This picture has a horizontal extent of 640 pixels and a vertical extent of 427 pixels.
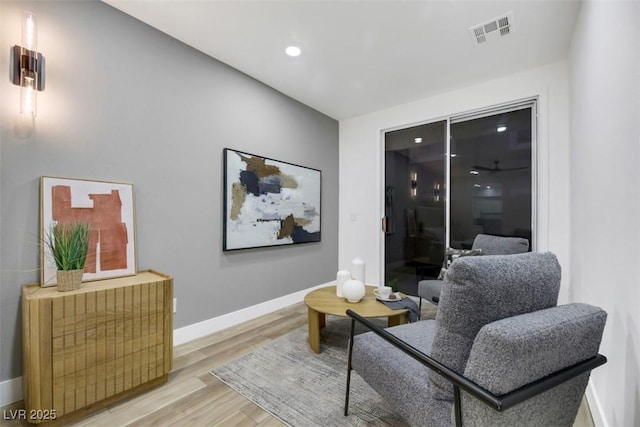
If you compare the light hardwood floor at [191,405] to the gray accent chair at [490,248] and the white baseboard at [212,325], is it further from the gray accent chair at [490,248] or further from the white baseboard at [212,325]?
the gray accent chair at [490,248]

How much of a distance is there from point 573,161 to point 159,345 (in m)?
3.58

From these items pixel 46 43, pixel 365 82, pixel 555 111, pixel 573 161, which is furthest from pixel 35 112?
pixel 555 111

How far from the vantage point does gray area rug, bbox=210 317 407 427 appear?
5.25ft

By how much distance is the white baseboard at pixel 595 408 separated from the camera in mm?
1455

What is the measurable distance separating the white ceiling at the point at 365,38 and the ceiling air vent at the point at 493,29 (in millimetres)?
46

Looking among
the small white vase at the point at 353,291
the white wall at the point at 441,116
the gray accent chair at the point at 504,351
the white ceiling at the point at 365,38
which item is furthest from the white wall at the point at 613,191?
the small white vase at the point at 353,291

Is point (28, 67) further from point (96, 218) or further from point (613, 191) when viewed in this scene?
point (613, 191)

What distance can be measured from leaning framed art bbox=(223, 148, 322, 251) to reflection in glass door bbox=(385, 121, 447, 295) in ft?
3.65

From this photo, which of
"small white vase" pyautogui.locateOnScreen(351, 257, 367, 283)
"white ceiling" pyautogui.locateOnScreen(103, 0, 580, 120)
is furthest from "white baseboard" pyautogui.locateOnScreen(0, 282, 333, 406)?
"white ceiling" pyautogui.locateOnScreen(103, 0, 580, 120)

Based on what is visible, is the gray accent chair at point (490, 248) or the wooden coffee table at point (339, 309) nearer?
the wooden coffee table at point (339, 309)

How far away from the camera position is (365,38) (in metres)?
2.39

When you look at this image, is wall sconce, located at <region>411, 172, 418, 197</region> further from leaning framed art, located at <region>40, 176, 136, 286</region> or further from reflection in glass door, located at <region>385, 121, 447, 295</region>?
leaning framed art, located at <region>40, 176, 136, 286</region>

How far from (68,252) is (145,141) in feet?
3.40

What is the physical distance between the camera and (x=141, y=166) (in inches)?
87.9
